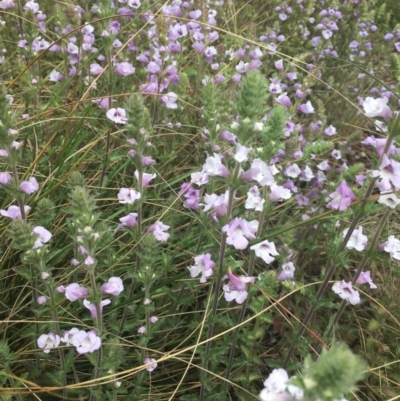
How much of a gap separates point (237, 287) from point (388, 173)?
98 cm

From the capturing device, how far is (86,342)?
2.22 m

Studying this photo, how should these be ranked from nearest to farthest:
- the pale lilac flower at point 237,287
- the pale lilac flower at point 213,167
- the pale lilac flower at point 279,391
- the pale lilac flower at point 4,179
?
the pale lilac flower at point 279,391 → the pale lilac flower at point 213,167 → the pale lilac flower at point 4,179 → the pale lilac flower at point 237,287

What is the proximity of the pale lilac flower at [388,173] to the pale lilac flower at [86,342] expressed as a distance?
1.60 meters

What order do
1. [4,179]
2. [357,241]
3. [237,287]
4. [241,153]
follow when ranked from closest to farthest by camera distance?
[241,153]
[4,179]
[237,287]
[357,241]

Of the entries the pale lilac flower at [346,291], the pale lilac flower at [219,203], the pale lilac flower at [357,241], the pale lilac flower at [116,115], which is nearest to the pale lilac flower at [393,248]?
the pale lilac flower at [357,241]

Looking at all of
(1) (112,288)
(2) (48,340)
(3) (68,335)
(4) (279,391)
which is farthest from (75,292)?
(4) (279,391)

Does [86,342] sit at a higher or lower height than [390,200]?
lower

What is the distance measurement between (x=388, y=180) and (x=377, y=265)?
249 cm

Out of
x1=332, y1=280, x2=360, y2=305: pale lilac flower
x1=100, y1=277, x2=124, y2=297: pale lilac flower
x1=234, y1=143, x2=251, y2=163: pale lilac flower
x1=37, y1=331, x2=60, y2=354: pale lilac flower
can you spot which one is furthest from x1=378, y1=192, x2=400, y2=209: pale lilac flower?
x1=37, y1=331, x2=60, y2=354: pale lilac flower

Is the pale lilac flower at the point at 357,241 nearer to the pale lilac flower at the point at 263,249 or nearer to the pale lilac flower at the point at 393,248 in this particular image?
the pale lilac flower at the point at 393,248

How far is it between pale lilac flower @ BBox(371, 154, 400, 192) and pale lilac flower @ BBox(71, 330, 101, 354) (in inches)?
62.9

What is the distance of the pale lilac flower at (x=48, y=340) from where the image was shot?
8.14ft

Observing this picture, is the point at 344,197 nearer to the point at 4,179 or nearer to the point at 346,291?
the point at 346,291

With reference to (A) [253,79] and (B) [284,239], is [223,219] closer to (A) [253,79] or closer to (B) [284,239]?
(A) [253,79]
